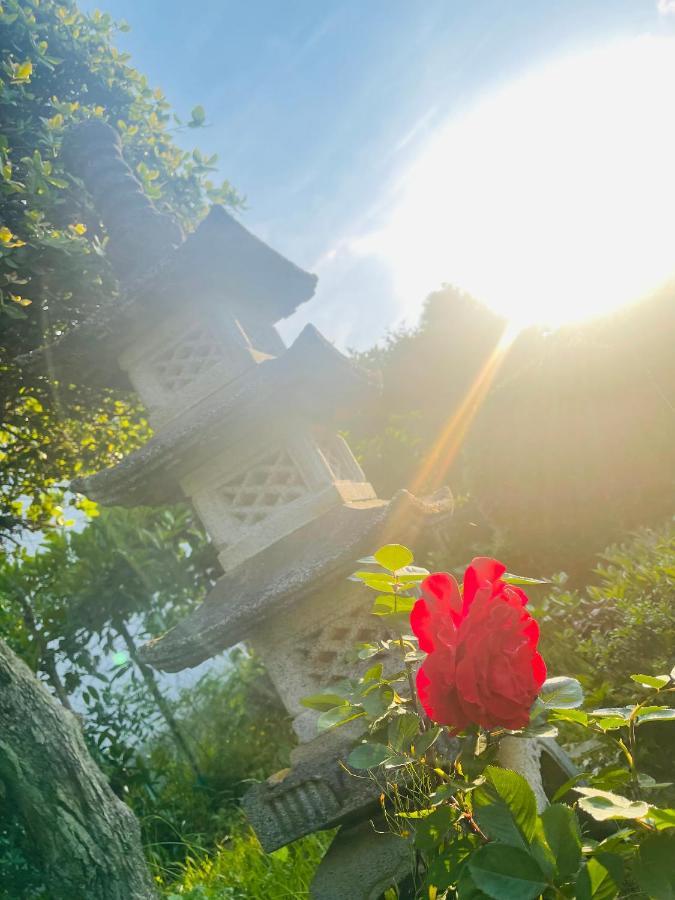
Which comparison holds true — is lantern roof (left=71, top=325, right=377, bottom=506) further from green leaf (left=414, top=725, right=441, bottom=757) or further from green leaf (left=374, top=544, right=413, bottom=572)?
green leaf (left=414, top=725, right=441, bottom=757)

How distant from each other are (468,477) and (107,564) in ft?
18.7

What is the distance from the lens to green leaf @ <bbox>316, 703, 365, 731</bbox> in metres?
1.40

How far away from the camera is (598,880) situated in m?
1.01

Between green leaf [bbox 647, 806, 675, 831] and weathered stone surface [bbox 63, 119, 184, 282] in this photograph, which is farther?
weathered stone surface [bbox 63, 119, 184, 282]

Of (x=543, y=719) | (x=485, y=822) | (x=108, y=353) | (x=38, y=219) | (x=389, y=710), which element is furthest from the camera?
(x=38, y=219)

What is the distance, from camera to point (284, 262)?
4.41 meters

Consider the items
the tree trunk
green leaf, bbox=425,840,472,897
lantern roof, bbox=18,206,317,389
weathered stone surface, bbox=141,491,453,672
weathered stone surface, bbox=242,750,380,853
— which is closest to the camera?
green leaf, bbox=425,840,472,897

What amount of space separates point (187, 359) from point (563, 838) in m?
3.87

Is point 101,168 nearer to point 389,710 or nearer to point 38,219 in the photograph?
point 38,219

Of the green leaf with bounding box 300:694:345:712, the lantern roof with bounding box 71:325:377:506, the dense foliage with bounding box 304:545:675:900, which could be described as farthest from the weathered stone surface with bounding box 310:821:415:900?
the lantern roof with bounding box 71:325:377:506

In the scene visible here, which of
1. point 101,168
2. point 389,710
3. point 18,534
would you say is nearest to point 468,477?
point 101,168

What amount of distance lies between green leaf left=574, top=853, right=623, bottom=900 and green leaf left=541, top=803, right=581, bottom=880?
1.0 inches

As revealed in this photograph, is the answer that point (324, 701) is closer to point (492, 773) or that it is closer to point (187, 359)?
point (492, 773)

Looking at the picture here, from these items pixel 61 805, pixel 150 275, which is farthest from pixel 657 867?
pixel 150 275
